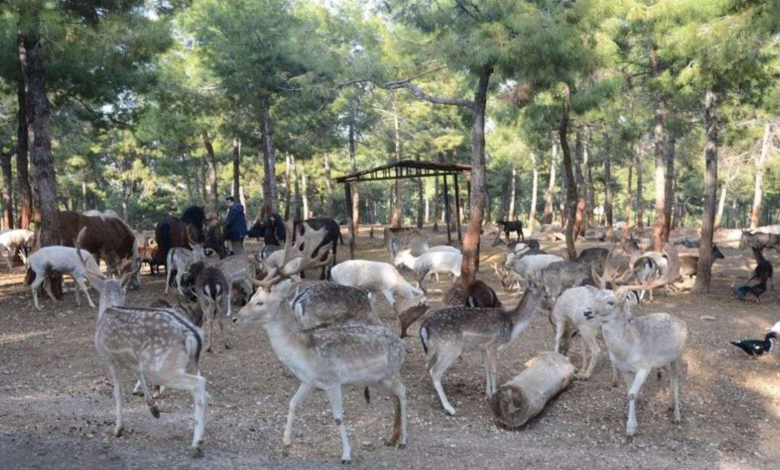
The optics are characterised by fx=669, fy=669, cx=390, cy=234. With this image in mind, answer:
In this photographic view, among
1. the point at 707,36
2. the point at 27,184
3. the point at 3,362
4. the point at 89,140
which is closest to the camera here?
the point at 3,362

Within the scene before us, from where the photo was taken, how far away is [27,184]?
18.4 meters

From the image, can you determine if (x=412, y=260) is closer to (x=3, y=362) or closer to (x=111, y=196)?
(x=3, y=362)

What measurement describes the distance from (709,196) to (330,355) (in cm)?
1139

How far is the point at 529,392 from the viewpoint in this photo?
22.2ft

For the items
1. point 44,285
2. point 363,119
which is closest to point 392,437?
point 44,285

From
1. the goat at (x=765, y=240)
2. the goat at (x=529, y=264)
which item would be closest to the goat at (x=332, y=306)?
the goat at (x=529, y=264)

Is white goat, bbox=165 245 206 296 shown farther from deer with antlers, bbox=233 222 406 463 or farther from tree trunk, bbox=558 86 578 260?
tree trunk, bbox=558 86 578 260

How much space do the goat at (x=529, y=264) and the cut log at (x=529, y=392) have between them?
641 centimetres

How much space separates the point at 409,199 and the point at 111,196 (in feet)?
89.3

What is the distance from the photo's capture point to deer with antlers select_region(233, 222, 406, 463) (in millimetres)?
5750

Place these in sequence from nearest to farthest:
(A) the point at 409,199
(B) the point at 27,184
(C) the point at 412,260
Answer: (C) the point at 412,260 → (B) the point at 27,184 → (A) the point at 409,199

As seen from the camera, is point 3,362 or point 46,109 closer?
point 3,362

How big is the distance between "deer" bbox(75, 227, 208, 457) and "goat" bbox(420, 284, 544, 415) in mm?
2568

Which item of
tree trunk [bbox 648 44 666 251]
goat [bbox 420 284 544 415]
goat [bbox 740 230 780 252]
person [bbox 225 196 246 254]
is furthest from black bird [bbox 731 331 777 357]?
goat [bbox 740 230 780 252]
